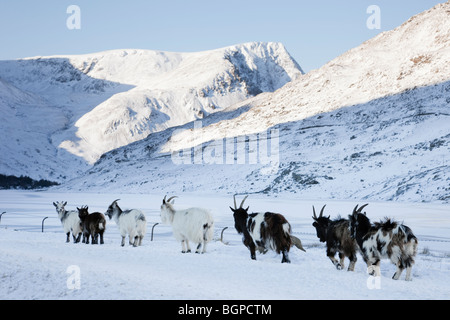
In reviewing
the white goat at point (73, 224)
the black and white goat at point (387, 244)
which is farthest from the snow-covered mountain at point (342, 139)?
the black and white goat at point (387, 244)

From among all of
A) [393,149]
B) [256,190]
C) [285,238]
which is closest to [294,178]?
[256,190]

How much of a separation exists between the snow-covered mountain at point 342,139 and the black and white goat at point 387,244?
36531 mm

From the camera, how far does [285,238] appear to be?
41.3ft

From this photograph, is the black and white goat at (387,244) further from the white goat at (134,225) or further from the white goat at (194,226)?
the white goat at (134,225)

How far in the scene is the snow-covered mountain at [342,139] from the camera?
202 feet

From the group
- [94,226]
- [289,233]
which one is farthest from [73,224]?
[289,233]

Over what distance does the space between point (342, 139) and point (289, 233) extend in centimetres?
7665

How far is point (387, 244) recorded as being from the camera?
34.5 ft

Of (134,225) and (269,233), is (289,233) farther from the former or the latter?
(134,225)

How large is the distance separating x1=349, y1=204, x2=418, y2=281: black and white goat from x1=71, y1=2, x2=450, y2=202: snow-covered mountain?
36531 millimetres

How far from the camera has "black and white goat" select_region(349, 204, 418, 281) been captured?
10.3 meters

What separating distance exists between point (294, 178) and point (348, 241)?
198 feet
